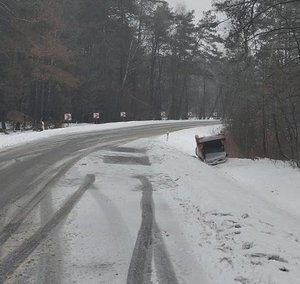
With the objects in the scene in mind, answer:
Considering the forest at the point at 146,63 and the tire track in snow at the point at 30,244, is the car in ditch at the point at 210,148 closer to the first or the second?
the forest at the point at 146,63

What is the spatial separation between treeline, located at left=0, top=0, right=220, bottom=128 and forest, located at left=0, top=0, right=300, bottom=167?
11 cm

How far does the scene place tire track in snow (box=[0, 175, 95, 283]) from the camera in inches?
229

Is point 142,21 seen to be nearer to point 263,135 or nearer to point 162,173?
point 263,135

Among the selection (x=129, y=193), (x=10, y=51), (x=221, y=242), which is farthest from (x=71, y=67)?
(x=221, y=242)

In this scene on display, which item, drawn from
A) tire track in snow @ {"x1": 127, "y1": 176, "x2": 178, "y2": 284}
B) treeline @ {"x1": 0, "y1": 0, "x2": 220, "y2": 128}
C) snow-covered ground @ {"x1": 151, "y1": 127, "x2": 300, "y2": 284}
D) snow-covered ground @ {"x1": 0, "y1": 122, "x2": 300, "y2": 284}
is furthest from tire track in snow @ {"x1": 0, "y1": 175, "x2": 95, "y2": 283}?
treeline @ {"x1": 0, "y1": 0, "x2": 220, "y2": 128}

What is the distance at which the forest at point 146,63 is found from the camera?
1527 centimetres

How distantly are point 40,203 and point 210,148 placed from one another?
10736 mm

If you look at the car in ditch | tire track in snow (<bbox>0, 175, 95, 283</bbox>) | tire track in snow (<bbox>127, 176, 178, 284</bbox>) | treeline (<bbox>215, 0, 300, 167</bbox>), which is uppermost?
treeline (<bbox>215, 0, 300, 167</bbox>)

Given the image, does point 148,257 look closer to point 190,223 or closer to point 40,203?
point 190,223

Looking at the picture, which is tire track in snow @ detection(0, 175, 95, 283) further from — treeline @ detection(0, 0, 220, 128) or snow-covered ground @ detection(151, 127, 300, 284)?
treeline @ detection(0, 0, 220, 128)

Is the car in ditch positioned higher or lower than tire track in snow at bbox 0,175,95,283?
higher

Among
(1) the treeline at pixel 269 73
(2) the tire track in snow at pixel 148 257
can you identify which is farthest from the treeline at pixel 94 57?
(2) the tire track in snow at pixel 148 257

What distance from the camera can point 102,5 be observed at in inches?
2028

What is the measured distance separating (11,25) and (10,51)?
14.2 ft
